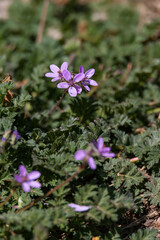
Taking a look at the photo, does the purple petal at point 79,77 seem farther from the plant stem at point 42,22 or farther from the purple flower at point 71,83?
the plant stem at point 42,22

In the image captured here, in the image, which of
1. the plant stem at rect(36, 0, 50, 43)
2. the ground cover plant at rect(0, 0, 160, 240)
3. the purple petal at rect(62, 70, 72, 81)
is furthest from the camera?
the plant stem at rect(36, 0, 50, 43)

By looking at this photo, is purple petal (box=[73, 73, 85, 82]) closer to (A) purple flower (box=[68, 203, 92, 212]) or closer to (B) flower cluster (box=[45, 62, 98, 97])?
(B) flower cluster (box=[45, 62, 98, 97])

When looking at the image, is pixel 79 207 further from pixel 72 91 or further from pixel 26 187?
pixel 72 91

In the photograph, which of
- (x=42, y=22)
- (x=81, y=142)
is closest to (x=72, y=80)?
(x=81, y=142)

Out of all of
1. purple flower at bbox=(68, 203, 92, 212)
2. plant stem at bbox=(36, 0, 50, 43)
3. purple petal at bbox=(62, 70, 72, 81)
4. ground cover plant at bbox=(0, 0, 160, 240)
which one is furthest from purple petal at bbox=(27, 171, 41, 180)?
plant stem at bbox=(36, 0, 50, 43)

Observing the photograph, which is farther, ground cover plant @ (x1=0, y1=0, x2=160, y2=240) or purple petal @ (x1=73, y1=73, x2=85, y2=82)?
purple petal @ (x1=73, y1=73, x2=85, y2=82)

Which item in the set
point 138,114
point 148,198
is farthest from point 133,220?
point 138,114

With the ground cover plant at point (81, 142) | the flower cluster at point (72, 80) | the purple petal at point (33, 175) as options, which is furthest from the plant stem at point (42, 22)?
the purple petal at point (33, 175)

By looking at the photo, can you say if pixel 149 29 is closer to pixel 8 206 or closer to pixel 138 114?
pixel 138 114
